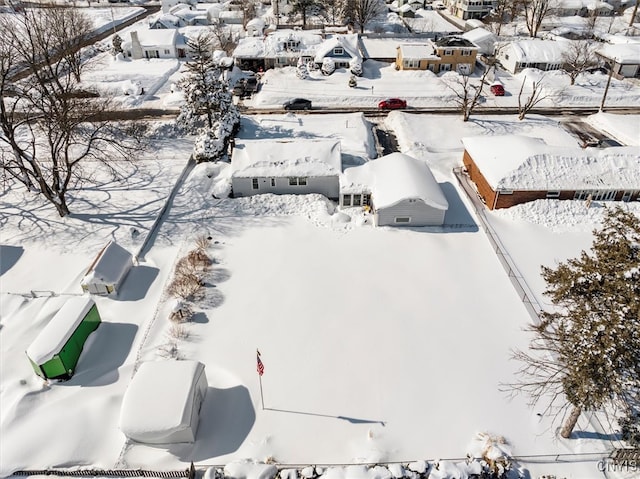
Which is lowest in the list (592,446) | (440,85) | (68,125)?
(592,446)

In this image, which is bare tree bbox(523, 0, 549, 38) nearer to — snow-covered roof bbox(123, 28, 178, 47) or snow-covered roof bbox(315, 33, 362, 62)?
snow-covered roof bbox(315, 33, 362, 62)

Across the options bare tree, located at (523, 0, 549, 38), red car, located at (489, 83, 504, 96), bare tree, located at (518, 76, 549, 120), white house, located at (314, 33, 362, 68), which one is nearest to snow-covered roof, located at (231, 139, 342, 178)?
bare tree, located at (518, 76, 549, 120)

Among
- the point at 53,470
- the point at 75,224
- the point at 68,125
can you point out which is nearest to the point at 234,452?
the point at 53,470

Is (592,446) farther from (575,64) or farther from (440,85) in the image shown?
(575,64)

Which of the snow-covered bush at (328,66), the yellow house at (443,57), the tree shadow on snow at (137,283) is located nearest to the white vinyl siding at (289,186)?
the tree shadow on snow at (137,283)

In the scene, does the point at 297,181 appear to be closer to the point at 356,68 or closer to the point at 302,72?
the point at 302,72
